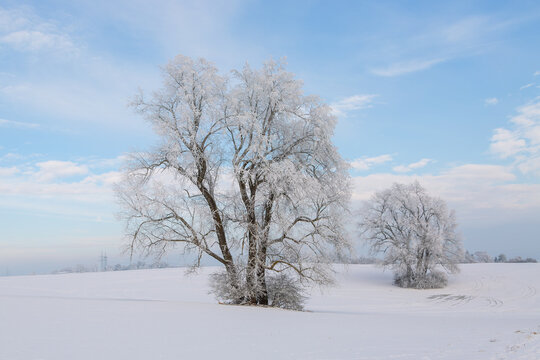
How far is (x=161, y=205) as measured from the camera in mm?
15258

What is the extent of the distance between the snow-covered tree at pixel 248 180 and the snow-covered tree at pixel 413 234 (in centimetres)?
2247

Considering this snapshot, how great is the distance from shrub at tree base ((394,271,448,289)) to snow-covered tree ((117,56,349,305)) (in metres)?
23.5

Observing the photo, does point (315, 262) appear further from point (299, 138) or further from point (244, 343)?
point (244, 343)

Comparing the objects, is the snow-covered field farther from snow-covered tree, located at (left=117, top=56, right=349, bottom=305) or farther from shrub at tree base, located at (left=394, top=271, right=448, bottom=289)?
shrub at tree base, located at (left=394, top=271, right=448, bottom=289)

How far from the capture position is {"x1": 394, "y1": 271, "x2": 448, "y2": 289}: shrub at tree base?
117 ft

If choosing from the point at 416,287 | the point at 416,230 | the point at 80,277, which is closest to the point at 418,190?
the point at 416,230

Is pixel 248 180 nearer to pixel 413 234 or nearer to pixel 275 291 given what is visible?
pixel 275 291

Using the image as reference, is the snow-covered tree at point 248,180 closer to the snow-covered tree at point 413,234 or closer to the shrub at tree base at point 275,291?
the shrub at tree base at point 275,291

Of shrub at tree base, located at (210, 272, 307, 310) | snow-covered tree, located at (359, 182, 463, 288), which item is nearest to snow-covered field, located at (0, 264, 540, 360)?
shrub at tree base, located at (210, 272, 307, 310)

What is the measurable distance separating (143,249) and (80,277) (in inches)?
1257

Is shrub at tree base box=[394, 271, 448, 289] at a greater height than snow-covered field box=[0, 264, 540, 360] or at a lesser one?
lesser

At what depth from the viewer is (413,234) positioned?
3650 cm

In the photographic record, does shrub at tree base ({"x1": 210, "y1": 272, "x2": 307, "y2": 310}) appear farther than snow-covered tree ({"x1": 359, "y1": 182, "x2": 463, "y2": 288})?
No

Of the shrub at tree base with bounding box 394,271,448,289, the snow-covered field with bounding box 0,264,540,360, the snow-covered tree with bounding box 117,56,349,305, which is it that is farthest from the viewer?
the shrub at tree base with bounding box 394,271,448,289
